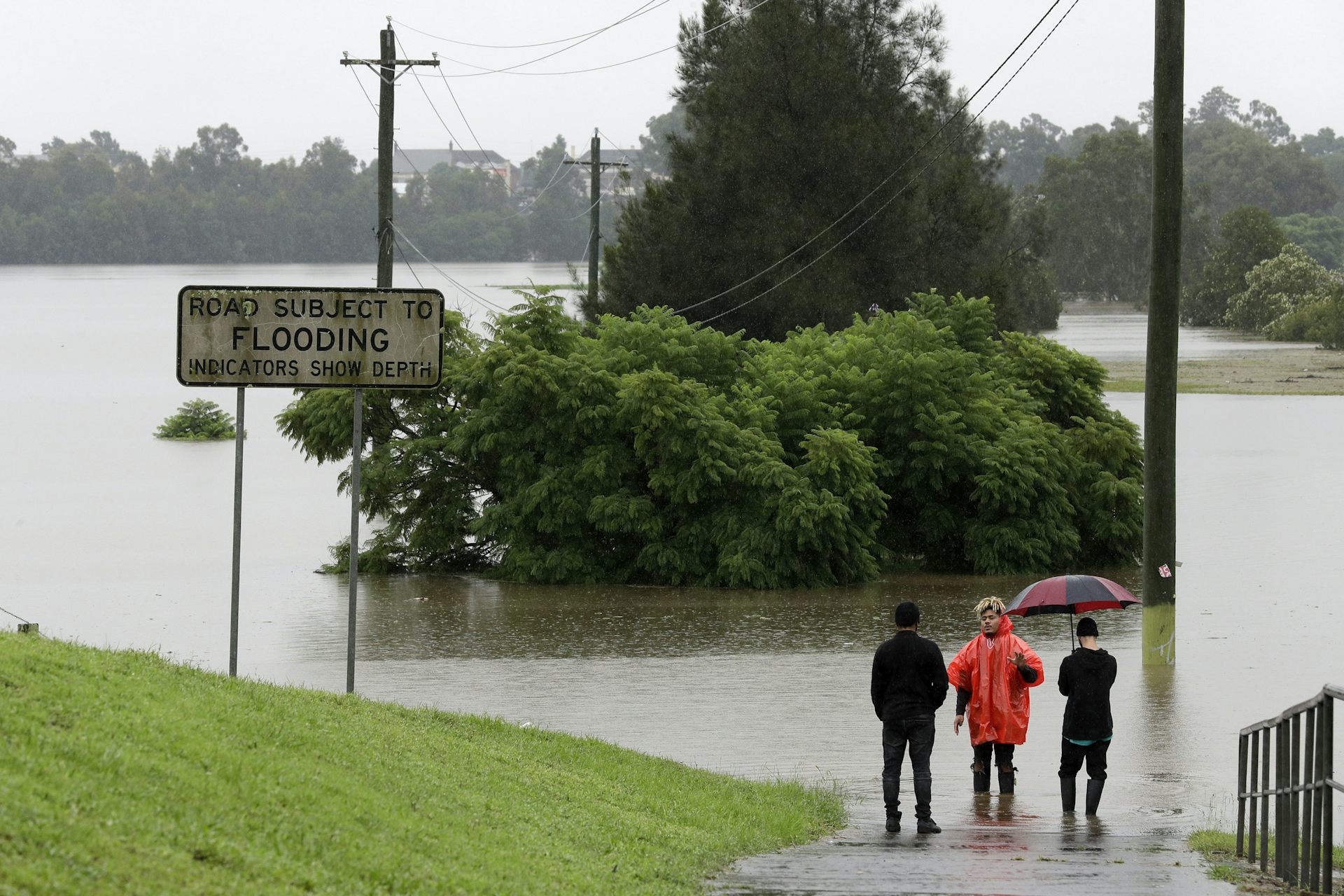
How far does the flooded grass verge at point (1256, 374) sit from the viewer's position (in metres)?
68.4

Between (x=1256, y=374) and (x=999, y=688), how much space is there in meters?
70.9

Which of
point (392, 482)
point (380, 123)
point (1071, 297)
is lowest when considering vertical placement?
point (392, 482)

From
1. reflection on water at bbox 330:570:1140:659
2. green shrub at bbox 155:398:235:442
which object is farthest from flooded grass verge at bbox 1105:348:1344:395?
reflection on water at bbox 330:570:1140:659

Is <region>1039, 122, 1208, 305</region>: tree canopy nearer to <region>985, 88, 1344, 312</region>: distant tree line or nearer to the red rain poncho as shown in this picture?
<region>985, 88, 1344, 312</region>: distant tree line

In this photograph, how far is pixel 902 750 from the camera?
31.4 feet

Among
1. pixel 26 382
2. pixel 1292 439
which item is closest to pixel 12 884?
pixel 1292 439

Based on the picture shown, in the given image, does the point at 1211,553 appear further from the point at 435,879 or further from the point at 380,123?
the point at 435,879

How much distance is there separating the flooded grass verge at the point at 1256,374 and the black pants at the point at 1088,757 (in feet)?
173

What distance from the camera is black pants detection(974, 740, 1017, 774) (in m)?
10.6

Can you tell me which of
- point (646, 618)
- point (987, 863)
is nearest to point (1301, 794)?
point (987, 863)

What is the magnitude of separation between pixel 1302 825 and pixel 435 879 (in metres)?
3.87

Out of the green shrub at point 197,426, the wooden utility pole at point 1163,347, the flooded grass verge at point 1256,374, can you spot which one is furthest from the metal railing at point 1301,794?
the flooded grass verge at point 1256,374

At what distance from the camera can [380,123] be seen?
3069 centimetres

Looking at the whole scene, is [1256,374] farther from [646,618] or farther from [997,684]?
[997,684]
